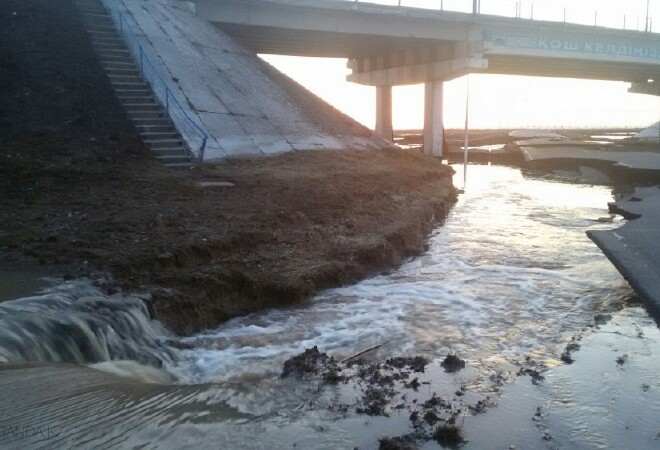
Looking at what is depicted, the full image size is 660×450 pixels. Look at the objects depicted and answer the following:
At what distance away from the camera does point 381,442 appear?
15.6 ft

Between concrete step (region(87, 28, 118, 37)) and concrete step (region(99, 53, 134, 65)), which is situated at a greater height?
concrete step (region(87, 28, 118, 37))

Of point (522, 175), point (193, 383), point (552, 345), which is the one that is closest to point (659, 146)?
point (522, 175)

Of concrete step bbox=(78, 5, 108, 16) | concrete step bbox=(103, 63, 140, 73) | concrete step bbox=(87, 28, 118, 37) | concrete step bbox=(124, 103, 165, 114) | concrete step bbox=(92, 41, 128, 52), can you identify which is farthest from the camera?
concrete step bbox=(78, 5, 108, 16)

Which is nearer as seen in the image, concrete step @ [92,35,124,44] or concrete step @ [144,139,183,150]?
concrete step @ [144,139,183,150]

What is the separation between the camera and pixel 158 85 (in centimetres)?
1867

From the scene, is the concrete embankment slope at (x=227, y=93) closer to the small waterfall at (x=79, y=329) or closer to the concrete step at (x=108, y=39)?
the concrete step at (x=108, y=39)

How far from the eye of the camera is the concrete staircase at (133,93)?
15.6 meters

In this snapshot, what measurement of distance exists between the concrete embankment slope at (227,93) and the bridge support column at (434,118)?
1538 centimetres

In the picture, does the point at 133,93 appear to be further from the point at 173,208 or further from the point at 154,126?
the point at 173,208

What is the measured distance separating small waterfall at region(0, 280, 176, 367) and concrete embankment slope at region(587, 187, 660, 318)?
21.4 feet

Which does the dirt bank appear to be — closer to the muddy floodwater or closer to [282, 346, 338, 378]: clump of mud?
the muddy floodwater

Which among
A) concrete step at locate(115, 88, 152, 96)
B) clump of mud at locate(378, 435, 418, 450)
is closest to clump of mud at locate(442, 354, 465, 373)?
clump of mud at locate(378, 435, 418, 450)

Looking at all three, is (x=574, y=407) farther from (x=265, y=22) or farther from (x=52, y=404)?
(x=265, y=22)

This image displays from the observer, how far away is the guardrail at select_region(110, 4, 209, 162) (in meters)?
16.7
